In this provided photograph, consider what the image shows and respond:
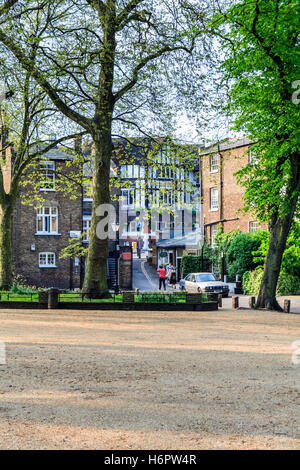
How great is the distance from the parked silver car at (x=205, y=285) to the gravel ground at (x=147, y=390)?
2014 centimetres

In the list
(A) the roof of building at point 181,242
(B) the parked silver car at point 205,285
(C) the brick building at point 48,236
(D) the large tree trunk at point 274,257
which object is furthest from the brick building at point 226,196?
(D) the large tree trunk at point 274,257

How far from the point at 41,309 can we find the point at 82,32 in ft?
33.5

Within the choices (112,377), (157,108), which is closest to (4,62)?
(157,108)

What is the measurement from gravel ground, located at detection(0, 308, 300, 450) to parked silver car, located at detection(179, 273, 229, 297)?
2014 centimetres

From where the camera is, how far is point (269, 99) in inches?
824

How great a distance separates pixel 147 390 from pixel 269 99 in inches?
614

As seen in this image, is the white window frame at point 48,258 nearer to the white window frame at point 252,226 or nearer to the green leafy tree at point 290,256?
the white window frame at point 252,226

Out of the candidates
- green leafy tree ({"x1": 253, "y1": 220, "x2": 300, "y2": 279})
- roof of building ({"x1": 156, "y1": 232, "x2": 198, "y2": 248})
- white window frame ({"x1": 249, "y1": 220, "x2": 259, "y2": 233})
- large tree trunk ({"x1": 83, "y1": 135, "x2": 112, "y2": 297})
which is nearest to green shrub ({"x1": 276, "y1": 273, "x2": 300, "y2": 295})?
green leafy tree ({"x1": 253, "y1": 220, "x2": 300, "y2": 279})

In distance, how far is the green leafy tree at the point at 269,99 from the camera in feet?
62.2

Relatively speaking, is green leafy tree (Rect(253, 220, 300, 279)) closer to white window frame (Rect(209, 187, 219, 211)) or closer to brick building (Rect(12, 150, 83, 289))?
white window frame (Rect(209, 187, 219, 211))

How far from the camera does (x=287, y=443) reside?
5305mm

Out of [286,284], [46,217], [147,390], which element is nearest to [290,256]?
[286,284]

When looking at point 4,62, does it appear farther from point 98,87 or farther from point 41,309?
point 41,309

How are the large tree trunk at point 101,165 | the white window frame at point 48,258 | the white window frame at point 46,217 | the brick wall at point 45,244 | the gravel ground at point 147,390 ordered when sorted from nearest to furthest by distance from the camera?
the gravel ground at point 147,390 → the large tree trunk at point 101,165 → the brick wall at point 45,244 → the white window frame at point 48,258 → the white window frame at point 46,217
